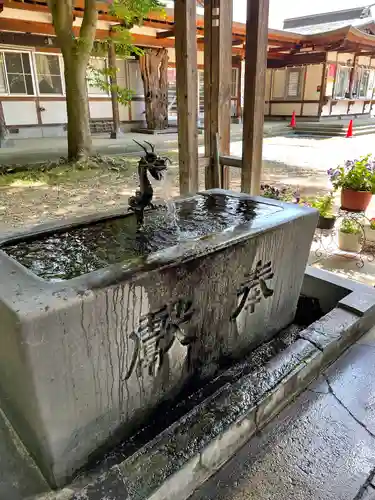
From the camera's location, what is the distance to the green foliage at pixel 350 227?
406 cm

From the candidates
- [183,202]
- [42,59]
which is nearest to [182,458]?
[183,202]

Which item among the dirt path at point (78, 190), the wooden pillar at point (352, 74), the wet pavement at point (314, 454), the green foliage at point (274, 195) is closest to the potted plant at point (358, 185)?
the green foliage at point (274, 195)

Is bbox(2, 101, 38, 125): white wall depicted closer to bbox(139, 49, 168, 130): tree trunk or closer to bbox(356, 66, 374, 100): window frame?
bbox(139, 49, 168, 130): tree trunk

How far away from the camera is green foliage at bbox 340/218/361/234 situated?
4.06 metres

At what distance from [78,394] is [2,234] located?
1014mm

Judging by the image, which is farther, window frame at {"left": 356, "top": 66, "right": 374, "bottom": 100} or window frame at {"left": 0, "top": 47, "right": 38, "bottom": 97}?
window frame at {"left": 356, "top": 66, "right": 374, "bottom": 100}

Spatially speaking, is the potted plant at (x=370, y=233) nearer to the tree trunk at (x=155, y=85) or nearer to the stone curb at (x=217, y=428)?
the stone curb at (x=217, y=428)

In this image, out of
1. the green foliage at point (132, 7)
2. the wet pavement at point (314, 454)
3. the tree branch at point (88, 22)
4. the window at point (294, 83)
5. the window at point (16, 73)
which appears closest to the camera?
the wet pavement at point (314, 454)

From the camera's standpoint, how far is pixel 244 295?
2084 mm

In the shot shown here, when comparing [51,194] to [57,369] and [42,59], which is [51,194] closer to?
[57,369]

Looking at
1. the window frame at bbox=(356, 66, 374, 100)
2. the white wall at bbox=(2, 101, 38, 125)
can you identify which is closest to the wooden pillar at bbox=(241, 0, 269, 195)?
the white wall at bbox=(2, 101, 38, 125)

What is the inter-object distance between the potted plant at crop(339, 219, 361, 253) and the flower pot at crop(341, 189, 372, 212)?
0.16 metres

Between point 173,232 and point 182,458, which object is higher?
point 173,232

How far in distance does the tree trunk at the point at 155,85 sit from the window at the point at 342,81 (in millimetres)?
9597
